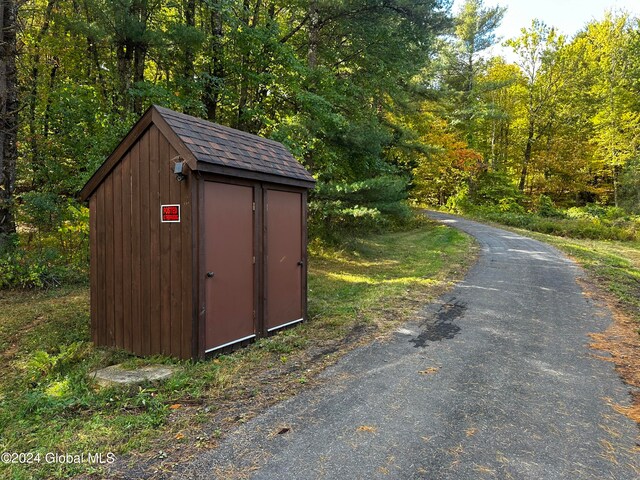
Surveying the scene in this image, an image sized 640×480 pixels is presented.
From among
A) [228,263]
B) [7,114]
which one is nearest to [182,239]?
[228,263]

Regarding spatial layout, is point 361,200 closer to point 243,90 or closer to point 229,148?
point 243,90

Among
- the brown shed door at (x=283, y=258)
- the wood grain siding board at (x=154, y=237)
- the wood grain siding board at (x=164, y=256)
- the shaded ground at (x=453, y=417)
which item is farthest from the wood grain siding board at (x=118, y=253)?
the shaded ground at (x=453, y=417)

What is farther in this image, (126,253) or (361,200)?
(361,200)

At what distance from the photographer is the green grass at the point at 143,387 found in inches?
105

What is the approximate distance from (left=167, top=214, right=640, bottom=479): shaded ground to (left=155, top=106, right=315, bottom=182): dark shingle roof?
8.35ft

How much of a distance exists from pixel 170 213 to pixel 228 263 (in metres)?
0.85

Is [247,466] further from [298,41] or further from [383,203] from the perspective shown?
[298,41]

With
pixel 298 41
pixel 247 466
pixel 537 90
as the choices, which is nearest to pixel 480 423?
pixel 247 466

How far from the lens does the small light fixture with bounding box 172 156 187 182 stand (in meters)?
4.11

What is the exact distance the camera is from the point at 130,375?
3.82m

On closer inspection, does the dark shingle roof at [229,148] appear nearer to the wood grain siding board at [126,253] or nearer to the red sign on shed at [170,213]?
the red sign on shed at [170,213]

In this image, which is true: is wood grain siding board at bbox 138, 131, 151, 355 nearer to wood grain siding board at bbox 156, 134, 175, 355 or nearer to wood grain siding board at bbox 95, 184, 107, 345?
wood grain siding board at bbox 156, 134, 175, 355

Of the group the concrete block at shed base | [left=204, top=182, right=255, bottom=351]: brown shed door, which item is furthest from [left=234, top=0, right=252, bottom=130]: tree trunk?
the concrete block at shed base

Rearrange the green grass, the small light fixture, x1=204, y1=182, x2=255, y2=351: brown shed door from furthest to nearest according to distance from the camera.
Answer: x1=204, y1=182, x2=255, y2=351: brown shed door → the small light fixture → the green grass
